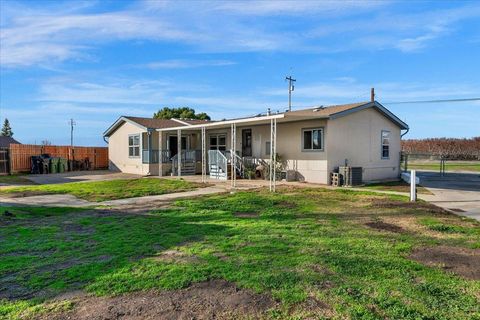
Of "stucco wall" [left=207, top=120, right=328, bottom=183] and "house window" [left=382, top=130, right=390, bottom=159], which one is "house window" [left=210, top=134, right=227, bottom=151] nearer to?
"stucco wall" [left=207, top=120, right=328, bottom=183]

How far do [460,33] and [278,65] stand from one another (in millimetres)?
13803

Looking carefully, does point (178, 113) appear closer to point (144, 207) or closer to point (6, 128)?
point (144, 207)

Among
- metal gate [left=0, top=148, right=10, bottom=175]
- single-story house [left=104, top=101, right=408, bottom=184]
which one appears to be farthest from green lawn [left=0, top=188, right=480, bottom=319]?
metal gate [left=0, top=148, right=10, bottom=175]

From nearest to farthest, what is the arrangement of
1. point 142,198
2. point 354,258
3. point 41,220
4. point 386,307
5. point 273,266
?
point 386,307 → point 273,266 → point 354,258 → point 41,220 → point 142,198

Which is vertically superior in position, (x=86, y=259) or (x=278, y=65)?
(x=278, y=65)

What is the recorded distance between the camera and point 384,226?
730cm

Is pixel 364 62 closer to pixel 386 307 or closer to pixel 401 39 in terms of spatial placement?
pixel 401 39

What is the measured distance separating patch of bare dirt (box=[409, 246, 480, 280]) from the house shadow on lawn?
11.2ft

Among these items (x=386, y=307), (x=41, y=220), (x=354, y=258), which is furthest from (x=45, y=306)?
(x=41, y=220)

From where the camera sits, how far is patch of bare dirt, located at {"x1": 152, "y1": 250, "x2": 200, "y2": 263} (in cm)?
496

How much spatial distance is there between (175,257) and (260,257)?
1219mm

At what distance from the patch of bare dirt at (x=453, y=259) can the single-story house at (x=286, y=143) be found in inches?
341

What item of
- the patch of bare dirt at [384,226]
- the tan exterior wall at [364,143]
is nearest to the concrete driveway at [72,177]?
the tan exterior wall at [364,143]

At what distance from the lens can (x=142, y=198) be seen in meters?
11.9
